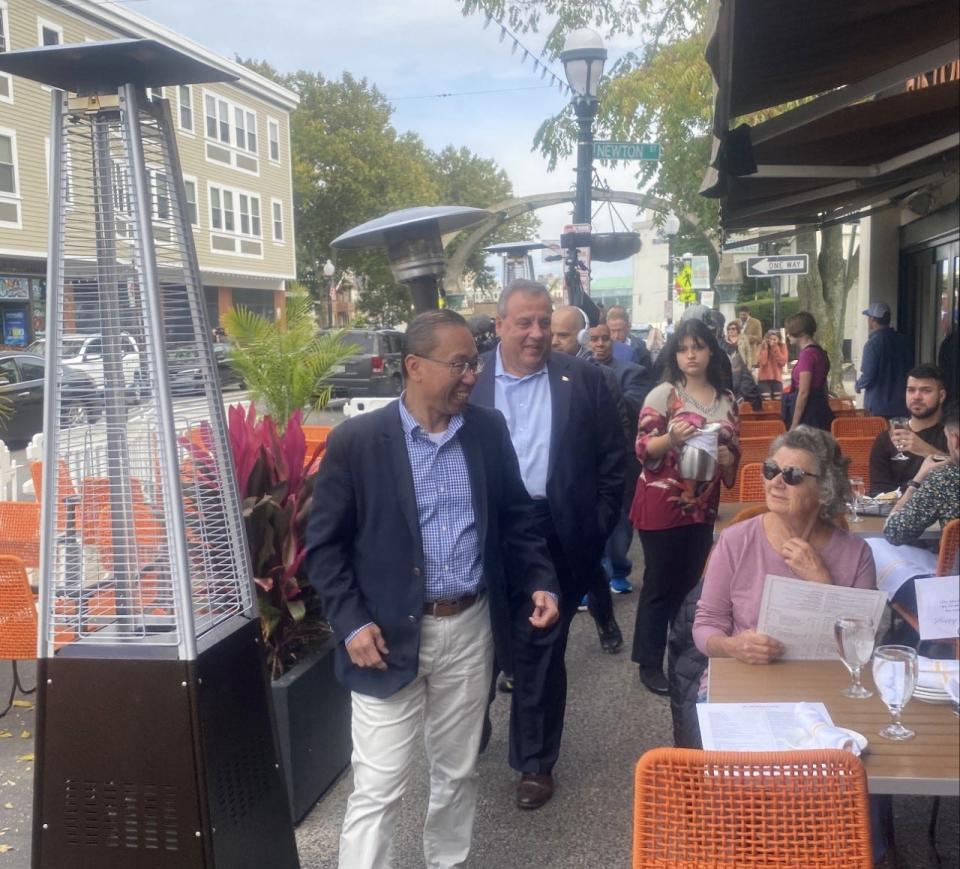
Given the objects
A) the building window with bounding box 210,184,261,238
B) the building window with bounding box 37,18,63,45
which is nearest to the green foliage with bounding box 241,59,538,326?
the building window with bounding box 210,184,261,238

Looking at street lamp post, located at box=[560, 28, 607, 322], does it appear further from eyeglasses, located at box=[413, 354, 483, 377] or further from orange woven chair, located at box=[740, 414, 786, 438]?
eyeglasses, located at box=[413, 354, 483, 377]

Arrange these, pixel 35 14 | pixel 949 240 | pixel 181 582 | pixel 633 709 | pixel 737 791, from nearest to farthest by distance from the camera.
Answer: pixel 737 791, pixel 181 582, pixel 633 709, pixel 949 240, pixel 35 14

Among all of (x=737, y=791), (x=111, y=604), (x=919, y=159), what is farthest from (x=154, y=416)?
(x=919, y=159)

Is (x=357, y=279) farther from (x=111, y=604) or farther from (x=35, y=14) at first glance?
(x=111, y=604)

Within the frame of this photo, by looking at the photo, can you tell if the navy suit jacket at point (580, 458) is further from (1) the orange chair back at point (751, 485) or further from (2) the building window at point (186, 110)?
(2) the building window at point (186, 110)

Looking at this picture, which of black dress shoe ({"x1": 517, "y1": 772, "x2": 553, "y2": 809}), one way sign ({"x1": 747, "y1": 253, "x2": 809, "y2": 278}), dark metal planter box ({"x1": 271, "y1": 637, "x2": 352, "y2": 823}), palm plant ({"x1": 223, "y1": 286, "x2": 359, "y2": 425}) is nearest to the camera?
dark metal planter box ({"x1": 271, "y1": 637, "x2": 352, "y2": 823})

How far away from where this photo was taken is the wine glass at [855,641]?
2471 millimetres

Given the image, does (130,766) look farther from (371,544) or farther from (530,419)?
(530,419)

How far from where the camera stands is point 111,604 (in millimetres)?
2932

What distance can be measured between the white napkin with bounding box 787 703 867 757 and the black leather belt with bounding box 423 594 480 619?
1.03 metres

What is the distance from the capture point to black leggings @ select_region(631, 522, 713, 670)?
4.66 m

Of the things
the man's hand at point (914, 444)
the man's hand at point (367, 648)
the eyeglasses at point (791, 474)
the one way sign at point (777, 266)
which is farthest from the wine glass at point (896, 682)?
the one way sign at point (777, 266)

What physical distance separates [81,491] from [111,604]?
13.6 inches

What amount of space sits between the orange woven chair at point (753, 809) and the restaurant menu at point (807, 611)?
60 cm
